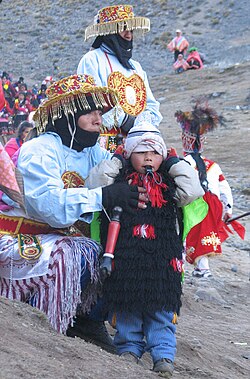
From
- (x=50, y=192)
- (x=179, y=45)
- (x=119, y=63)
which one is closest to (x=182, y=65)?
(x=179, y=45)

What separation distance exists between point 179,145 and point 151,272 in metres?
14.8

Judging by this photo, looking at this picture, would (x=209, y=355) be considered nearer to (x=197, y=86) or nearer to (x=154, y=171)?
(x=154, y=171)

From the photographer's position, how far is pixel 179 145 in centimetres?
1964

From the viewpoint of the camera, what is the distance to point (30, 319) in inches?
191

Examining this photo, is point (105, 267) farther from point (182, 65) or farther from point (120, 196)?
point (182, 65)

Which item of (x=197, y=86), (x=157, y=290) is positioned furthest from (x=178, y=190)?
(x=197, y=86)

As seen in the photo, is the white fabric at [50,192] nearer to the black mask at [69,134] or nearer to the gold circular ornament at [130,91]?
the black mask at [69,134]

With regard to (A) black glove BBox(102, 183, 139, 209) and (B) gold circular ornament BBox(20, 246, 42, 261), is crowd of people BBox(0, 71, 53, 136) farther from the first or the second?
(A) black glove BBox(102, 183, 139, 209)

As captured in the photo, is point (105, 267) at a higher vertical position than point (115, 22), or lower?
lower

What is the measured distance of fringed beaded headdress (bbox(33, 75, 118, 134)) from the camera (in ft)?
17.8

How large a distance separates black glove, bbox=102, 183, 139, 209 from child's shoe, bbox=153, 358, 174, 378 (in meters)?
0.83

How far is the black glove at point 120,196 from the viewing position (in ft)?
16.3

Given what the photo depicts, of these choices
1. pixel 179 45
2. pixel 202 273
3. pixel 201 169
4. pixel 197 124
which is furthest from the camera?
pixel 179 45

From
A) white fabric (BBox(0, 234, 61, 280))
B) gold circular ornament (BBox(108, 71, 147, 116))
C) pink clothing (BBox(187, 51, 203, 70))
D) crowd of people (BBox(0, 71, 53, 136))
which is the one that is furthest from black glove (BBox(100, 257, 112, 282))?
pink clothing (BBox(187, 51, 203, 70))
